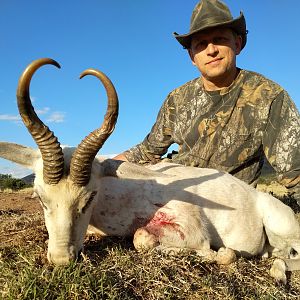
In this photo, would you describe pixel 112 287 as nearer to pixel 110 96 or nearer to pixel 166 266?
pixel 166 266

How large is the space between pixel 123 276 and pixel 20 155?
1.96 meters

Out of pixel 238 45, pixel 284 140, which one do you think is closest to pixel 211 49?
pixel 238 45

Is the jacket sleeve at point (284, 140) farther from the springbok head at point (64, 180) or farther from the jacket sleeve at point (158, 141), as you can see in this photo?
the springbok head at point (64, 180)

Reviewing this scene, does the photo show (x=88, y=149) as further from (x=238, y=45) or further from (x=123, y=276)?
(x=238, y=45)

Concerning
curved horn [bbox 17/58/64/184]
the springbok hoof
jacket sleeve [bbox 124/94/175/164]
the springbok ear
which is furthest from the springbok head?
jacket sleeve [bbox 124/94/175/164]

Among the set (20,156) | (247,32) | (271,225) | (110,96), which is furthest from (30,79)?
(247,32)

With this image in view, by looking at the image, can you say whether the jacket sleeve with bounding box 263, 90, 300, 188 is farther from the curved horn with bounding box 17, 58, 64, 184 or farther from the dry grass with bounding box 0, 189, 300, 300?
the curved horn with bounding box 17, 58, 64, 184

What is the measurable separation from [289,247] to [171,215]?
203cm

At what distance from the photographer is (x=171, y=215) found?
17.3 feet

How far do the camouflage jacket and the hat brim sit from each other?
64cm

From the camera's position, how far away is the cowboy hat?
691 centimetres

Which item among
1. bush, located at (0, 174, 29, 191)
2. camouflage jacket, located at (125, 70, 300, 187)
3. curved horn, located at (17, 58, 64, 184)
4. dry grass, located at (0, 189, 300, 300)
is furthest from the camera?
bush, located at (0, 174, 29, 191)

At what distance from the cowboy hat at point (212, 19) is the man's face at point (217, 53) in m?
0.16

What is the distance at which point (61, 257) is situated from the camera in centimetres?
422
